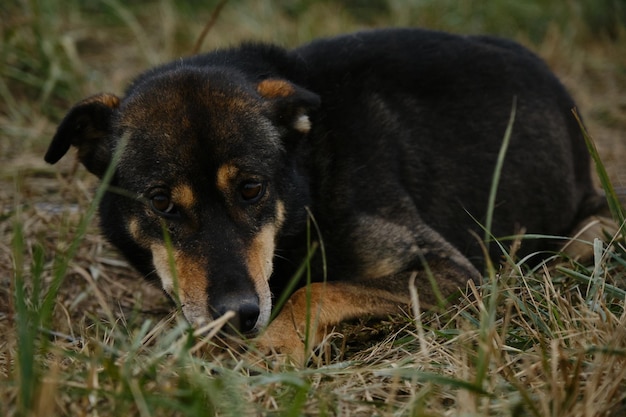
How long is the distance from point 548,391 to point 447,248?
178 centimetres

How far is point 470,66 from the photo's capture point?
4.82 metres

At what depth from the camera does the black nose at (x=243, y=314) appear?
3164 mm

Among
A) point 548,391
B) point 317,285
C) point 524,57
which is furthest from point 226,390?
point 524,57

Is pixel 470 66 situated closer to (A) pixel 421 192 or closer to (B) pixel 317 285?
(A) pixel 421 192

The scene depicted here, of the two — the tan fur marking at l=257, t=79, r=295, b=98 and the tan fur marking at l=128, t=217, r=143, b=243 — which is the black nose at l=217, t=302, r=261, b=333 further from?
the tan fur marking at l=257, t=79, r=295, b=98

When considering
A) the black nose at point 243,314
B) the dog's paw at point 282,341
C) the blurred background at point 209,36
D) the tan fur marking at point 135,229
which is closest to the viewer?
the black nose at point 243,314

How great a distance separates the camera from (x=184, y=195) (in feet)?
11.5

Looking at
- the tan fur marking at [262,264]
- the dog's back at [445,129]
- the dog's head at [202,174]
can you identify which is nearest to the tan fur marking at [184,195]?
the dog's head at [202,174]

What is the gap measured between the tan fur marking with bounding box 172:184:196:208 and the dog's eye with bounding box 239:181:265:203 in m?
0.24

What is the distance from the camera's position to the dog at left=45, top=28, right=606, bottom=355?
3.50 m

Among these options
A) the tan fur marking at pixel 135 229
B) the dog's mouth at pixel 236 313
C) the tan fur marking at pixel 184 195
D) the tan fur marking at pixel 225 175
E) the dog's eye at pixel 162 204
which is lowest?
the dog's mouth at pixel 236 313

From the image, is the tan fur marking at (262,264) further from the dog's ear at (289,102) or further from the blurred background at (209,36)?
the blurred background at (209,36)

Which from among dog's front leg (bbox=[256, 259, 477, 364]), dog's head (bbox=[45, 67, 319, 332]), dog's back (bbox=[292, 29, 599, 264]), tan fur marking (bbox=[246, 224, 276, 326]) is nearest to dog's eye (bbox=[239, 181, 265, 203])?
dog's head (bbox=[45, 67, 319, 332])

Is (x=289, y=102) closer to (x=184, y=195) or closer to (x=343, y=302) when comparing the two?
(x=184, y=195)
